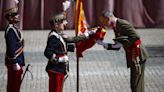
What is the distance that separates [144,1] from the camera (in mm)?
16969

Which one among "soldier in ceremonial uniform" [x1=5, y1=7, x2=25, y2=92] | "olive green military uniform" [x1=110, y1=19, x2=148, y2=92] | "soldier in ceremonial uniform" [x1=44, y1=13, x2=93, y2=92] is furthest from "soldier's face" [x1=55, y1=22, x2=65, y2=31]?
"olive green military uniform" [x1=110, y1=19, x2=148, y2=92]

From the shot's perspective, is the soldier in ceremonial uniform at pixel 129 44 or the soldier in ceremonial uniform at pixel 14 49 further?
the soldier in ceremonial uniform at pixel 129 44

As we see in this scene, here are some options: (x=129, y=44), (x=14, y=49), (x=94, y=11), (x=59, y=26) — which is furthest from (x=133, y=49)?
(x=94, y=11)

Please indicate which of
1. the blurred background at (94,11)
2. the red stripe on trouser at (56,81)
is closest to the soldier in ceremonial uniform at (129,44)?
the red stripe on trouser at (56,81)

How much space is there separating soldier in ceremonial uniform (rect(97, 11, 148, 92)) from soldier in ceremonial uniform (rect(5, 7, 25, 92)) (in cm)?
132

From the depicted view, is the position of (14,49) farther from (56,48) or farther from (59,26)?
(59,26)

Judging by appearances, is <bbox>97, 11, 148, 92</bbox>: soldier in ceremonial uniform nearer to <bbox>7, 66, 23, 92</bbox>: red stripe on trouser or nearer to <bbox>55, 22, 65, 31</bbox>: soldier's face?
<bbox>55, 22, 65, 31</bbox>: soldier's face

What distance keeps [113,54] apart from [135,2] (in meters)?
4.69

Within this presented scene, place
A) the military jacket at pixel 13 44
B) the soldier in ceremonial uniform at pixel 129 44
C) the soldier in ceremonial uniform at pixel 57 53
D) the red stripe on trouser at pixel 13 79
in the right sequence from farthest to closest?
the soldier in ceremonial uniform at pixel 129 44 < the red stripe on trouser at pixel 13 79 < the military jacket at pixel 13 44 < the soldier in ceremonial uniform at pixel 57 53

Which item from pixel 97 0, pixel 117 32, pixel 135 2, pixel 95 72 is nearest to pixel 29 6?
pixel 97 0

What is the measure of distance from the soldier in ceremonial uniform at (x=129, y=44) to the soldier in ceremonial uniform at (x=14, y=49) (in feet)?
4.34

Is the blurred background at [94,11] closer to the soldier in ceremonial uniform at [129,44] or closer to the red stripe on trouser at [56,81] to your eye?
the soldier in ceremonial uniform at [129,44]

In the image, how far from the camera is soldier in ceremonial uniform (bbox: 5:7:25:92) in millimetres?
7391

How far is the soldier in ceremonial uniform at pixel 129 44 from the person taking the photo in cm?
773
